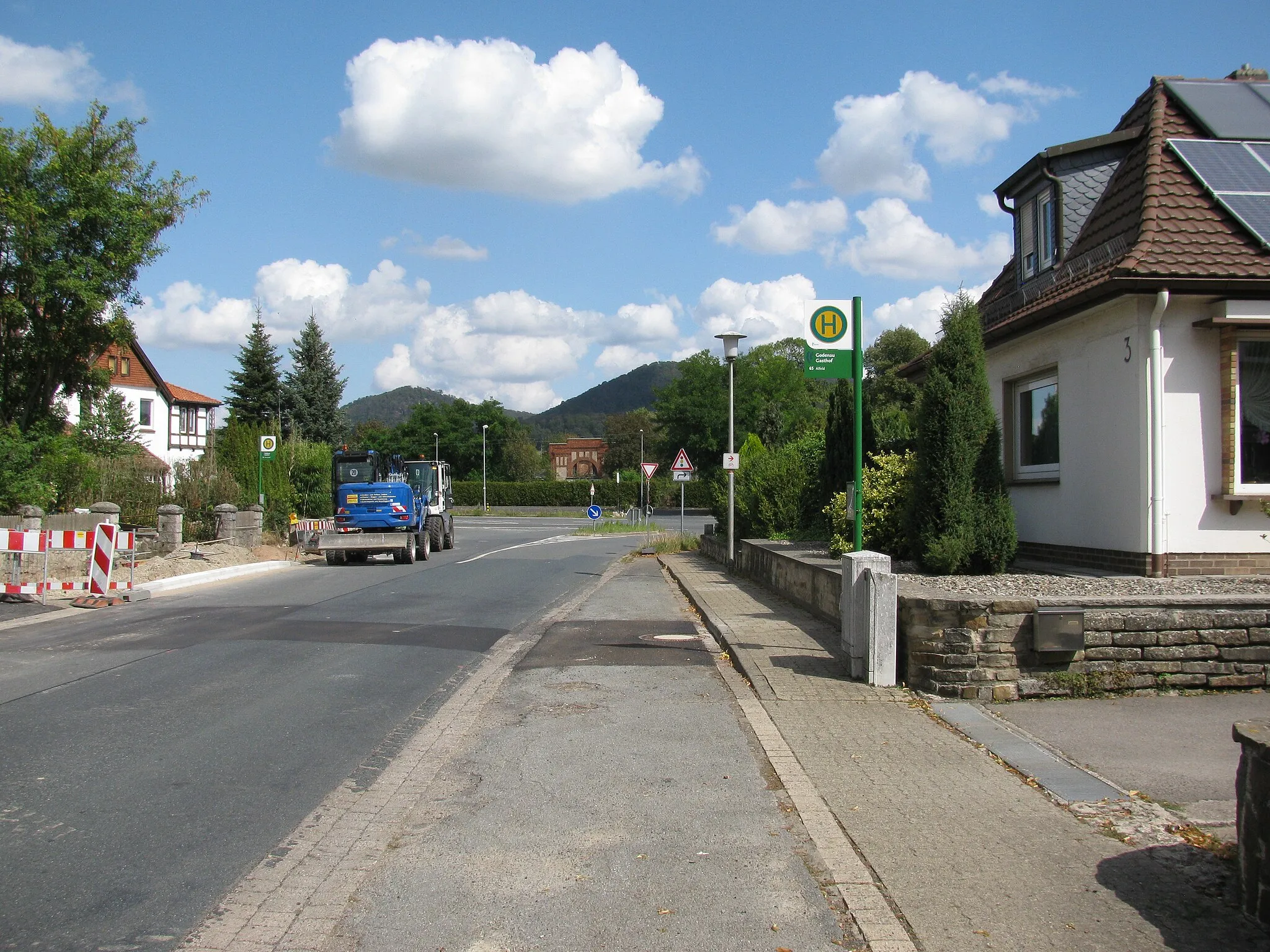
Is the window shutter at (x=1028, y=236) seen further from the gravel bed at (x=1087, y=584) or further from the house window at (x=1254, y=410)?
the gravel bed at (x=1087, y=584)

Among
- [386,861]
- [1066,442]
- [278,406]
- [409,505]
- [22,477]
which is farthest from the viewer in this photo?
[278,406]

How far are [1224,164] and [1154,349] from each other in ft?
10.9

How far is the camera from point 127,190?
1089 inches

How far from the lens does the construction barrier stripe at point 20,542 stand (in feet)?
46.4

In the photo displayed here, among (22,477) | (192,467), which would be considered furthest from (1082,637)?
(192,467)

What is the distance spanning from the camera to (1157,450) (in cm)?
1066

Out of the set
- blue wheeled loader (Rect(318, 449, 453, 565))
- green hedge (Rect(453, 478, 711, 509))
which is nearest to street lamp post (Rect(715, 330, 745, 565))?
blue wheeled loader (Rect(318, 449, 453, 565))

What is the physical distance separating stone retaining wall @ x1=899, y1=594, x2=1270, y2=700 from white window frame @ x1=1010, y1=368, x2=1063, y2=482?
208 inches

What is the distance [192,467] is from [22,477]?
18.1 feet

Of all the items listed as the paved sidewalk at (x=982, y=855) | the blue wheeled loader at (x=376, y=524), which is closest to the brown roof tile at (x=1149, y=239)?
the paved sidewalk at (x=982, y=855)

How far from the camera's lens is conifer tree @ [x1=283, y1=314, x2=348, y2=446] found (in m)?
63.5

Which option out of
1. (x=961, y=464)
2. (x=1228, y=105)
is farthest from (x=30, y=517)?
(x=1228, y=105)

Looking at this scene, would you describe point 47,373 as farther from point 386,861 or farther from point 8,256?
point 386,861

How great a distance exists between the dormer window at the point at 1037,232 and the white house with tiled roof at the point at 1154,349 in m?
0.18
